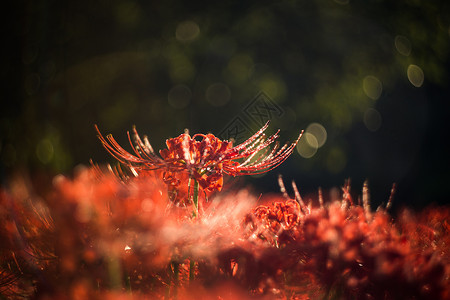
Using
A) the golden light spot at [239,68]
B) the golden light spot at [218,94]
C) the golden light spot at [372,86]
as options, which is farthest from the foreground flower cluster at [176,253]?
the golden light spot at [372,86]

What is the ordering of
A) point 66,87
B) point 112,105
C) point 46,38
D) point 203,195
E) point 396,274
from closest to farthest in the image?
point 396,274
point 203,195
point 46,38
point 66,87
point 112,105

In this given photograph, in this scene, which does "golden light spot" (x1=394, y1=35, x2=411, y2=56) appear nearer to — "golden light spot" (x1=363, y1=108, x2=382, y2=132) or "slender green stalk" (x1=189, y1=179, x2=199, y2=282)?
"golden light spot" (x1=363, y1=108, x2=382, y2=132)

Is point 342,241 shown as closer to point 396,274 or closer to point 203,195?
point 396,274

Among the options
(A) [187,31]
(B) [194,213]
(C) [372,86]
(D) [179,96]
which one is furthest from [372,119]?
(B) [194,213]

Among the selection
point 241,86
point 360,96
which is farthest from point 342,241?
point 360,96

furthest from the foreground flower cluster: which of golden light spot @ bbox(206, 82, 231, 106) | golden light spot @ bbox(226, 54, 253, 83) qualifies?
golden light spot @ bbox(226, 54, 253, 83)
